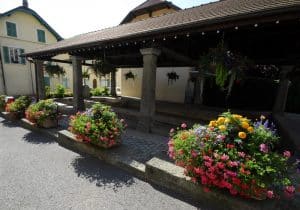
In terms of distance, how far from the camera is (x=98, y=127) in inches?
140

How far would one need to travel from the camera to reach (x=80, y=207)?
7.59 ft

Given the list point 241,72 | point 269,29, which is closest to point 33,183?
point 241,72

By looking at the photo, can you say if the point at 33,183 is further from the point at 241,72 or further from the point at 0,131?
the point at 241,72

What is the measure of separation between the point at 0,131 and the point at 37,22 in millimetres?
15438

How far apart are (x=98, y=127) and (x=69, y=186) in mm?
1183

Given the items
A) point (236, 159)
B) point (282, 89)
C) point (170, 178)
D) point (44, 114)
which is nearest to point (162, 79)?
point (282, 89)

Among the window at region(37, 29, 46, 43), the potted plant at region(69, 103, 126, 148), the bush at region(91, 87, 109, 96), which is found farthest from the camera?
the window at region(37, 29, 46, 43)

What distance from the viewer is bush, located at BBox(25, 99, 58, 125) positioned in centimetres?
509

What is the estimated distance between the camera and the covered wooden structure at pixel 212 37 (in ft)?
9.73

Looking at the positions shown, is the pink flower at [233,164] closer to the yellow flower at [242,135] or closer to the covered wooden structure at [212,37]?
the yellow flower at [242,135]

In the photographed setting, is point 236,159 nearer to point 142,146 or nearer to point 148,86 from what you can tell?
point 142,146

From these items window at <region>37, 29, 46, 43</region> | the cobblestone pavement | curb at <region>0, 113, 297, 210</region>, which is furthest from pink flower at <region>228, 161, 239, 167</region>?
window at <region>37, 29, 46, 43</region>

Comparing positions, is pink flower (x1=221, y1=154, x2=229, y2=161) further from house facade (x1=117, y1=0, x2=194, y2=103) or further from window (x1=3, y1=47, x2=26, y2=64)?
window (x1=3, y1=47, x2=26, y2=64)

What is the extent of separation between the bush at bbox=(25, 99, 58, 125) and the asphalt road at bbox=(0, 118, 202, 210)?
1308 millimetres
